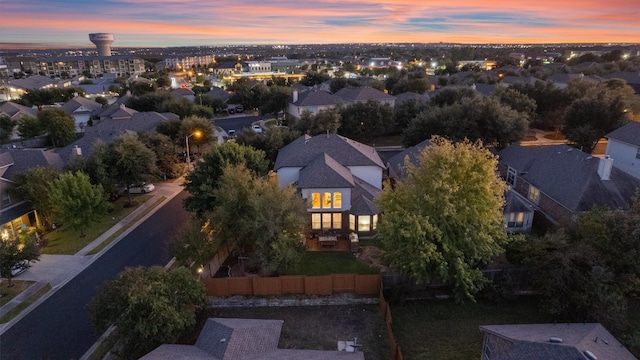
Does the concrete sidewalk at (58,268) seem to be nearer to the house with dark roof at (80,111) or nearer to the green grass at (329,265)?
the green grass at (329,265)

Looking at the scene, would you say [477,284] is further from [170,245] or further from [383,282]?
[170,245]

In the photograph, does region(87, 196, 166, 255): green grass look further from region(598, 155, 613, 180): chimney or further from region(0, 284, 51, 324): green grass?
region(598, 155, 613, 180): chimney

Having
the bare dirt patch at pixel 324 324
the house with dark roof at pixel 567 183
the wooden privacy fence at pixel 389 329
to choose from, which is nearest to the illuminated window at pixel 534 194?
the house with dark roof at pixel 567 183

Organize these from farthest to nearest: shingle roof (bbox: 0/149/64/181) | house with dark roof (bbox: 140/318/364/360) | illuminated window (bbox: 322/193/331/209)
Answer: shingle roof (bbox: 0/149/64/181)
illuminated window (bbox: 322/193/331/209)
house with dark roof (bbox: 140/318/364/360)

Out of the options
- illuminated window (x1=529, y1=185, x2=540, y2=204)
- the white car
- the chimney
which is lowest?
illuminated window (x1=529, y1=185, x2=540, y2=204)

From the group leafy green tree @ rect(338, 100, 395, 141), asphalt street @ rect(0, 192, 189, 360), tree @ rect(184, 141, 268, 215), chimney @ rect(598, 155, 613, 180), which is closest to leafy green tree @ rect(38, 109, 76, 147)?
asphalt street @ rect(0, 192, 189, 360)

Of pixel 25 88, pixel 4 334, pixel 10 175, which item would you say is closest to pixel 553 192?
pixel 4 334

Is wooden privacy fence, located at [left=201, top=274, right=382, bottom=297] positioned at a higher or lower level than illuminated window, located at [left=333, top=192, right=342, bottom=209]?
lower
